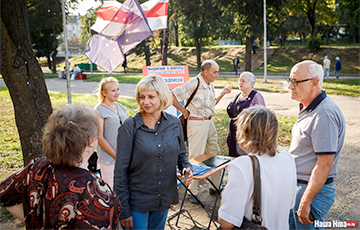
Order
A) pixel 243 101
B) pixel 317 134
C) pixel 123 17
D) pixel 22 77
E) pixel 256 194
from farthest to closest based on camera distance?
pixel 123 17
pixel 243 101
pixel 22 77
pixel 317 134
pixel 256 194

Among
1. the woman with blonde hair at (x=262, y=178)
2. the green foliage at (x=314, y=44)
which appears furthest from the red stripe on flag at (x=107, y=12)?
the green foliage at (x=314, y=44)

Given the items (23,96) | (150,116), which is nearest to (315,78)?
(150,116)

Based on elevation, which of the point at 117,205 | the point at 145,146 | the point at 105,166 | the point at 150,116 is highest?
the point at 150,116

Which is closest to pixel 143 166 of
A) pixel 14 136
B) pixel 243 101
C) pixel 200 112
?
pixel 200 112

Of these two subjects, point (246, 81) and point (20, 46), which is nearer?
point (20, 46)

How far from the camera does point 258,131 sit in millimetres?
1921

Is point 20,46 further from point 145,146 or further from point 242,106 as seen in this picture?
point 242,106

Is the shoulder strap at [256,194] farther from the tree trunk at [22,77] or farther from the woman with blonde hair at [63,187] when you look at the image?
the tree trunk at [22,77]

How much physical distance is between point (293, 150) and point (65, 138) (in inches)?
74.6

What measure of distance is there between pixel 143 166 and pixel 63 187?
866 mm

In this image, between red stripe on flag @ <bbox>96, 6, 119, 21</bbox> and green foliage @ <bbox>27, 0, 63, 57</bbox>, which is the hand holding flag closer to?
red stripe on flag @ <bbox>96, 6, 119, 21</bbox>

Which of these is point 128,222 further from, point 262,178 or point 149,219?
point 262,178

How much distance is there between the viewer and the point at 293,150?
2445 mm

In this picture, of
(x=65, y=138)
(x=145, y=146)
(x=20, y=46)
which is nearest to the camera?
(x=65, y=138)
